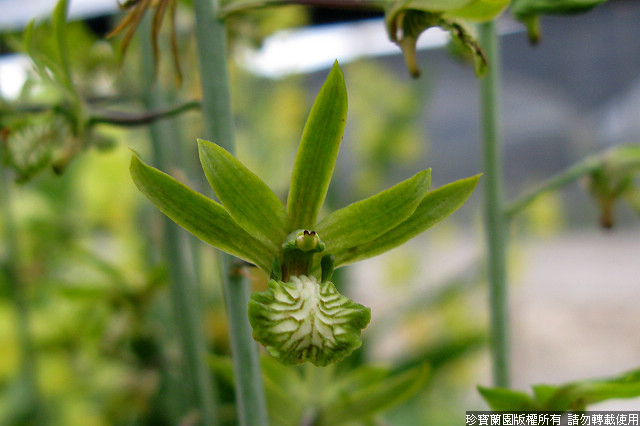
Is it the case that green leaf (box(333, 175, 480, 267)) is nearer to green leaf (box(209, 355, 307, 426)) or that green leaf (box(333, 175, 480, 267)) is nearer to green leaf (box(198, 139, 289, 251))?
green leaf (box(198, 139, 289, 251))

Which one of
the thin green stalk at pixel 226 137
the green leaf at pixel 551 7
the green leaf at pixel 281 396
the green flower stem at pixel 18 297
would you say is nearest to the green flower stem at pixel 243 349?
the thin green stalk at pixel 226 137

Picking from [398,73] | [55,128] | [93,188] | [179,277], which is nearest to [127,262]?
[93,188]

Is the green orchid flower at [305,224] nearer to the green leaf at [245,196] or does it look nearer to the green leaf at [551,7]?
the green leaf at [245,196]

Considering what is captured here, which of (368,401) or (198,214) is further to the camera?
(368,401)

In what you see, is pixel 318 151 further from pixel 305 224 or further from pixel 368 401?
pixel 368 401

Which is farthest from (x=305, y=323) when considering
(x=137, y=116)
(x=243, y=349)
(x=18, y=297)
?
(x=18, y=297)

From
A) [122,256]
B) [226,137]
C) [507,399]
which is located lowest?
[507,399]

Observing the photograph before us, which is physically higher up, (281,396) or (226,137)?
(226,137)

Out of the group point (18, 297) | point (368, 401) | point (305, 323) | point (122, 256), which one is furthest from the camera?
point (122, 256)
